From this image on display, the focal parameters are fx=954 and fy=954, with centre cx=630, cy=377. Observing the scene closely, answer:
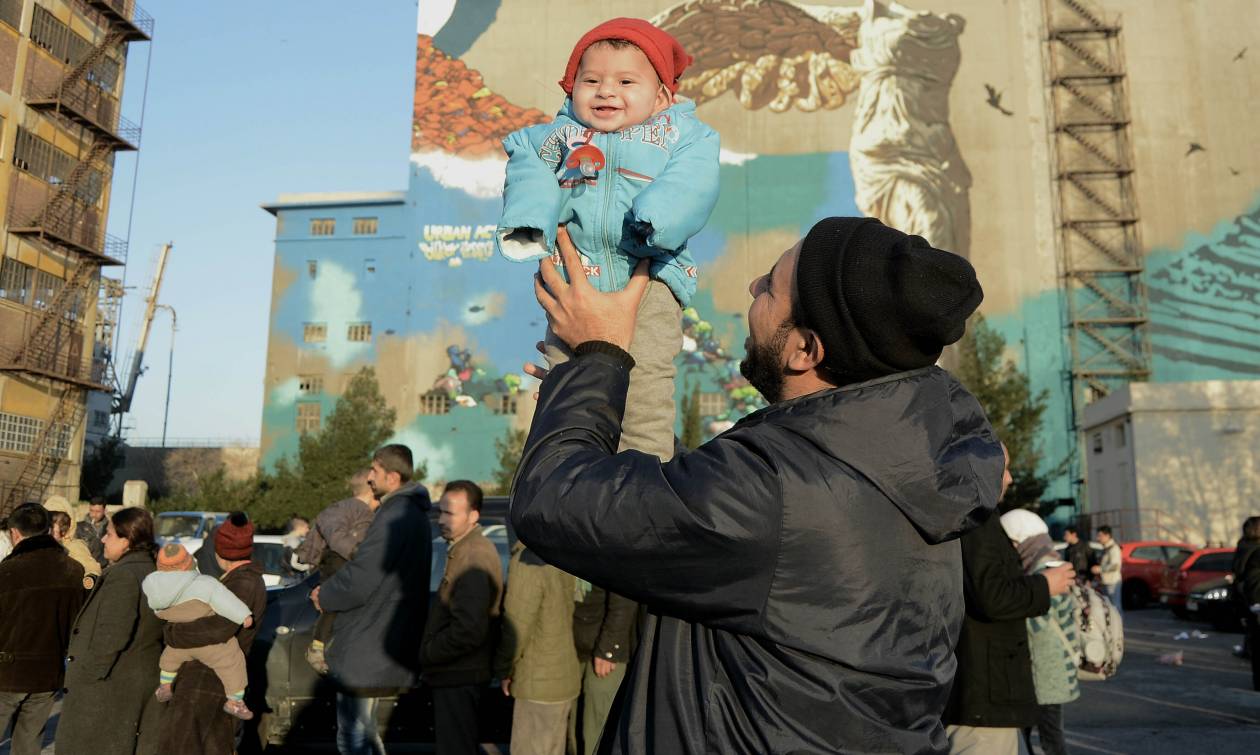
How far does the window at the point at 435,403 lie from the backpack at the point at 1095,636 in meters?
45.9

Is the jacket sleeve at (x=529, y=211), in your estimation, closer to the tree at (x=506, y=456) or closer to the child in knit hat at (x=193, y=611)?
the child in knit hat at (x=193, y=611)

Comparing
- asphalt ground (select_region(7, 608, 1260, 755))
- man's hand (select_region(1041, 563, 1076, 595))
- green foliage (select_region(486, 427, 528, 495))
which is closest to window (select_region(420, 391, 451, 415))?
green foliage (select_region(486, 427, 528, 495))

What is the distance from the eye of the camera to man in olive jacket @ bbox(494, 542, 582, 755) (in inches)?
229

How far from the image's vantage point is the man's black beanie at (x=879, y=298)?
1.77 metres

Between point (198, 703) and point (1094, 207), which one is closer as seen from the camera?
point (198, 703)

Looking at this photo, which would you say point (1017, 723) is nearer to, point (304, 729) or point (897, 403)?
point (897, 403)

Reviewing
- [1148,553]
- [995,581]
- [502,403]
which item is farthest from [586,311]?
[502,403]

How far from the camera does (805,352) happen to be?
1.88 m

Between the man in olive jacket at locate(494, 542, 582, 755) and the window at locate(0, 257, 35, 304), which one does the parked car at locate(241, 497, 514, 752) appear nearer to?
the man in olive jacket at locate(494, 542, 582, 755)

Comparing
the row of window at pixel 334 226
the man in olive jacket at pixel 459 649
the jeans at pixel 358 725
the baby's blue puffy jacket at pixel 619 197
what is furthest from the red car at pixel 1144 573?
the row of window at pixel 334 226

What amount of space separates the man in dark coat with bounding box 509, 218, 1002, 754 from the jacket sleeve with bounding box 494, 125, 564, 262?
66cm

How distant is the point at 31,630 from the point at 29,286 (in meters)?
32.8

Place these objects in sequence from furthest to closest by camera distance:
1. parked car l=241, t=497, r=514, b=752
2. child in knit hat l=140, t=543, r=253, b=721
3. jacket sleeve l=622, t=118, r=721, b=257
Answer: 1. parked car l=241, t=497, r=514, b=752
2. child in knit hat l=140, t=543, r=253, b=721
3. jacket sleeve l=622, t=118, r=721, b=257

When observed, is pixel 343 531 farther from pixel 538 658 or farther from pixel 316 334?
pixel 316 334
